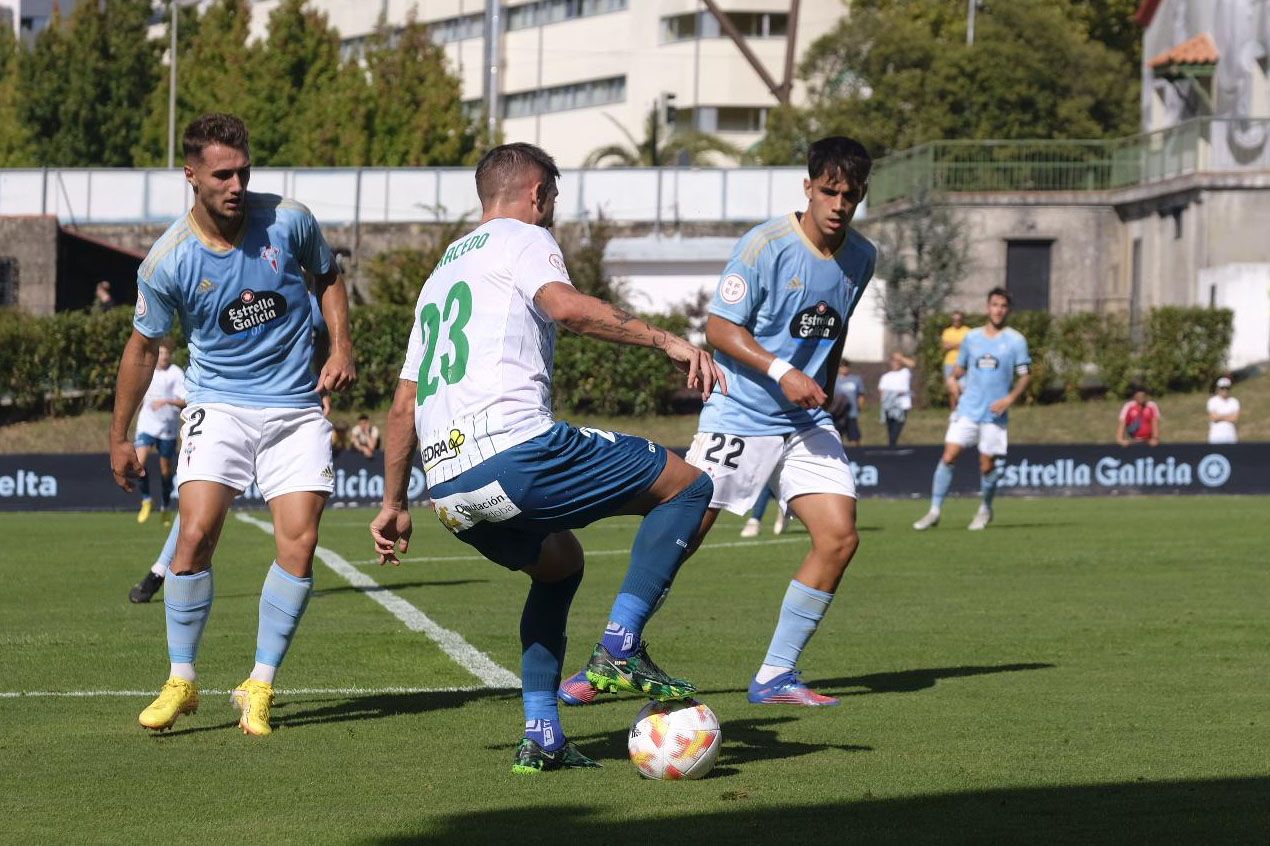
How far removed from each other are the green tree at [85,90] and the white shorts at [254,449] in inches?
2500

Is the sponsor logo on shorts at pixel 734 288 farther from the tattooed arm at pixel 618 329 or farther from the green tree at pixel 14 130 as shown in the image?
the green tree at pixel 14 130

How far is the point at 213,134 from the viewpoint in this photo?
7.76 metres

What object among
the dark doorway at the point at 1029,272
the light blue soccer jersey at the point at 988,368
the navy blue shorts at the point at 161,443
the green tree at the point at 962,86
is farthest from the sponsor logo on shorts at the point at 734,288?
the green tree at the point at 962,86

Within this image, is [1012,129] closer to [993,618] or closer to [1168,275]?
[1168,275]

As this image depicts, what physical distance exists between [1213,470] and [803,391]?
22.2 meters

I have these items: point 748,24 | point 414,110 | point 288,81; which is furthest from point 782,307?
point 748,24

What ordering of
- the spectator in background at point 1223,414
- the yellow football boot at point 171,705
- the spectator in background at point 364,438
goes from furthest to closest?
the spectator in background at point 1223,414, the spectator in background at point 364,438, the yellow football boot at point 171,705

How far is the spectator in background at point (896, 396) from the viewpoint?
34.9 metres

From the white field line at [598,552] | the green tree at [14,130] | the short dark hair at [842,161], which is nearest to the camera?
the short dark hair at [842,161]

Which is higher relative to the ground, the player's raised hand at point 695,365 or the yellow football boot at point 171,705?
the player's raised hand at point 695,365

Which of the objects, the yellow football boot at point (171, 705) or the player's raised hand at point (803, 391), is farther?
the player's raised hand at point (803, 391)

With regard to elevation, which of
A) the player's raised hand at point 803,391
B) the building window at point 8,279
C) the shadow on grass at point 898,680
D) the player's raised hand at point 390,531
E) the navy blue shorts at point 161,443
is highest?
the building window at point 8,279

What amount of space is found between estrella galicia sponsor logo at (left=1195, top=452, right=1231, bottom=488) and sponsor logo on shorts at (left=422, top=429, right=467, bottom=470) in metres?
23.8

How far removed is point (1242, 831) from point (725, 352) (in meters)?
3.56
